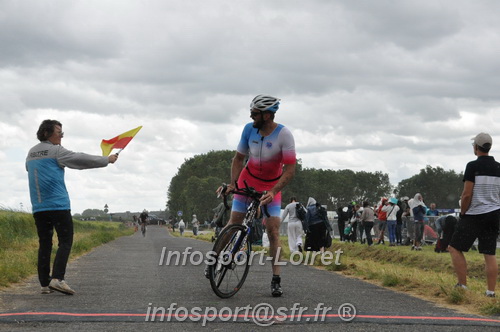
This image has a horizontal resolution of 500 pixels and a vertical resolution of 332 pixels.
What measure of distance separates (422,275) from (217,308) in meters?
5.51

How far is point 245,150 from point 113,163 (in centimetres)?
156

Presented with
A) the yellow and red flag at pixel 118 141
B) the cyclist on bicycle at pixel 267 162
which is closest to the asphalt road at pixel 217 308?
the cyclist on bicycle at pixel 267 162

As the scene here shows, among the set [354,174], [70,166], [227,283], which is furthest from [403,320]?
[354,174]

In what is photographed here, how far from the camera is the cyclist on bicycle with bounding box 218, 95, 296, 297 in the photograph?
Answer: 7855 mm

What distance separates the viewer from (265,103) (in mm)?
7805

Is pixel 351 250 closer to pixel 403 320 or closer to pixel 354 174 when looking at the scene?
pixel 403 320

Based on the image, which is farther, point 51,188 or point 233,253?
point 51,188

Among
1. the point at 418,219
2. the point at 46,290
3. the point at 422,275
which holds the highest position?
the point at 418,219

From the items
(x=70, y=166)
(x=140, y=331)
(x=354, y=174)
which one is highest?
(x=354, y=174)

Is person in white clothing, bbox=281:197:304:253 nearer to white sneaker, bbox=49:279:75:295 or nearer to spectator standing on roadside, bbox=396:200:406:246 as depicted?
spectator standing on roadside, bbox=396:200:406:246

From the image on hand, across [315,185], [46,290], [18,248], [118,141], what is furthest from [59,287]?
[315,185]

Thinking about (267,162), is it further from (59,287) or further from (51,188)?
(59,287)

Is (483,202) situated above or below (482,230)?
above

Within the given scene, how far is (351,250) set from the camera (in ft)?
77.0
